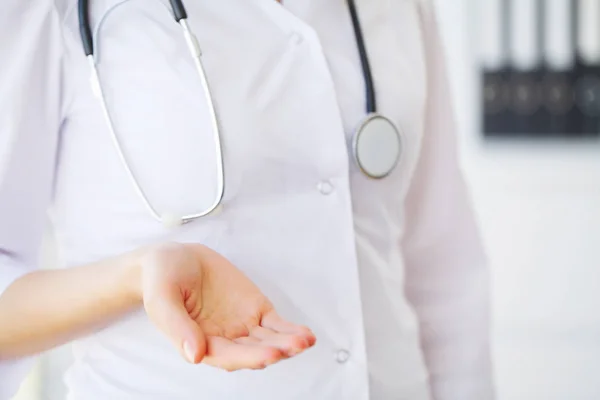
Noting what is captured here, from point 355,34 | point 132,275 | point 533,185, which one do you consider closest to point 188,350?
point 132,275

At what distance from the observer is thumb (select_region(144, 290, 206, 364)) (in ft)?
1.81

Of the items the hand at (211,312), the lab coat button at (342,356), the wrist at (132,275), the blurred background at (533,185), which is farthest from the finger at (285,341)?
the blurred background at (533,185)

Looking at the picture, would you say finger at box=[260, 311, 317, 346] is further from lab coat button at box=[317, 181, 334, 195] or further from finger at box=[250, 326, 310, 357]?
lab coat button at box=[317, 181, 334, 195]

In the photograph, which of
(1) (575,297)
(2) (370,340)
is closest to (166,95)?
(2) (370,340)

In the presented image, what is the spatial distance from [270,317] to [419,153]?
0.42 m

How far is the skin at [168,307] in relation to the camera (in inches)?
22.5

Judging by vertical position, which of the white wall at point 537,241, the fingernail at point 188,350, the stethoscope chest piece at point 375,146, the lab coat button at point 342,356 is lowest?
the white wall at point 537,241

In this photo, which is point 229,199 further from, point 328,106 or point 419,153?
point 419,153

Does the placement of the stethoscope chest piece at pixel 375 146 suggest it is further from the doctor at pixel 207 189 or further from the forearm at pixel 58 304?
the forearm at pixel 58 304

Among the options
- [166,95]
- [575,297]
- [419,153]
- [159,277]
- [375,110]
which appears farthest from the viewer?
[575,297]

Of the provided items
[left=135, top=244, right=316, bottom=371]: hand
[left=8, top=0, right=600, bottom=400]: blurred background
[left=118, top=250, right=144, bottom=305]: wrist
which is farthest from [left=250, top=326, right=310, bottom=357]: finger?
[left=8, top=0, right=600, bottom=400]: blurred background

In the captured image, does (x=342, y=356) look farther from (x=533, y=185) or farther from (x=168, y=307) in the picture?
(x=533, y=185)

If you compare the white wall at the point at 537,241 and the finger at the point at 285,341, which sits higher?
the finger at the point at 285,341

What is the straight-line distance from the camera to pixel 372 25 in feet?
3.04
